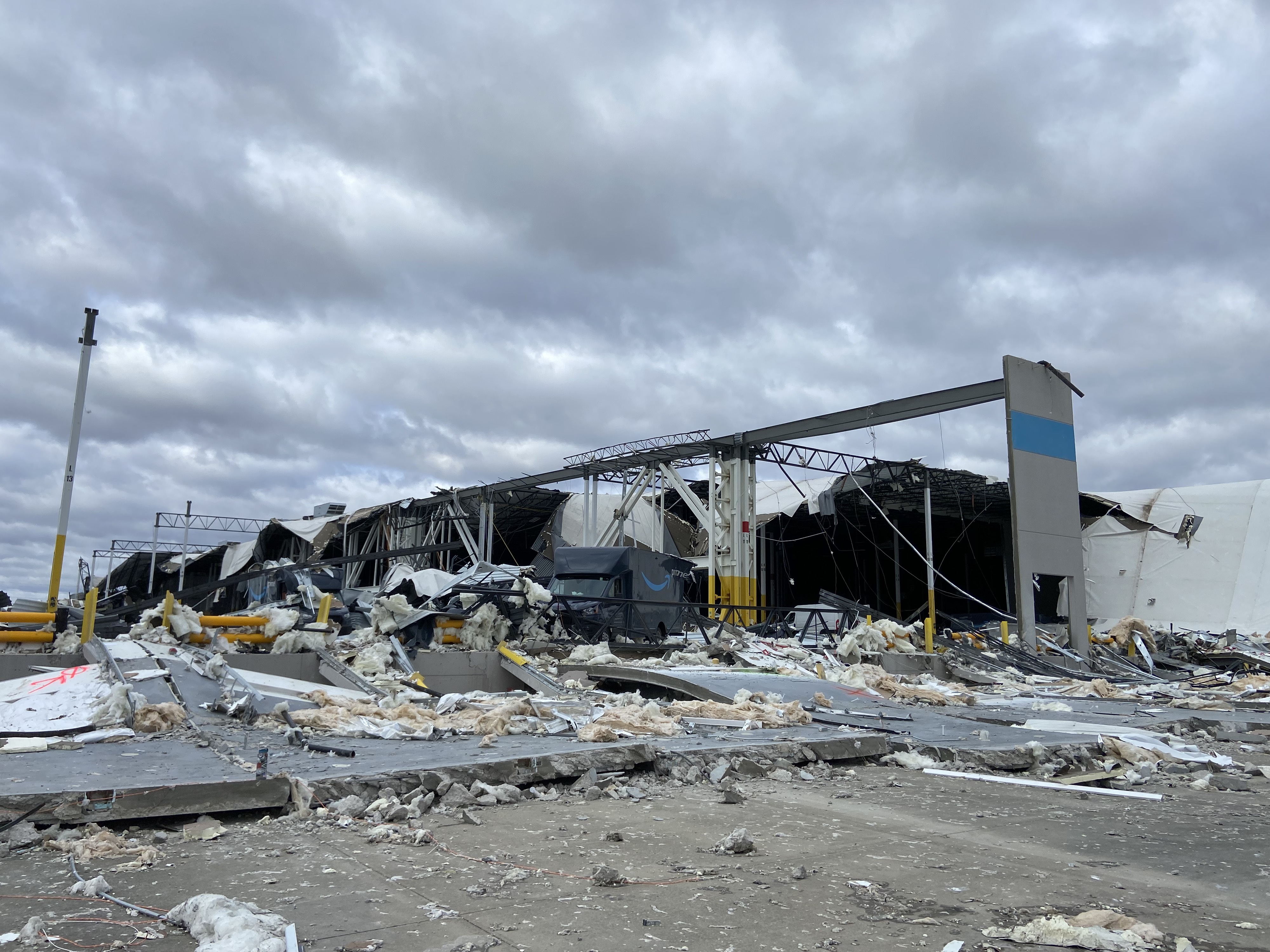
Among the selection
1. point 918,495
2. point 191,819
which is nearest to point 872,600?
point 918,495

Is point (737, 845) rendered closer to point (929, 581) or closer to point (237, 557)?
point (929, 581)

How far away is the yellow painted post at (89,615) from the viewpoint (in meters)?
10.2

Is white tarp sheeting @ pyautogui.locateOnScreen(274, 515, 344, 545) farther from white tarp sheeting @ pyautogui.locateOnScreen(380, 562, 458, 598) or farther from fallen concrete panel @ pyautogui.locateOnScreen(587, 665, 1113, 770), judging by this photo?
fallen concrete panel @ pyautogui.locateOnScreen(587, 665, 1113, 770)

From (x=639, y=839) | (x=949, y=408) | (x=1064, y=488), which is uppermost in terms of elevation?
(x=949, y=408)

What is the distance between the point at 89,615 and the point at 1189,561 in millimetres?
29620

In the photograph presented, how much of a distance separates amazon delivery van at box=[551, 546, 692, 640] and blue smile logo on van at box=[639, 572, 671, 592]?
0.01m

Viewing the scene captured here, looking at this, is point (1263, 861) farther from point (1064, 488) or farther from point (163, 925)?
point (1064, 488)

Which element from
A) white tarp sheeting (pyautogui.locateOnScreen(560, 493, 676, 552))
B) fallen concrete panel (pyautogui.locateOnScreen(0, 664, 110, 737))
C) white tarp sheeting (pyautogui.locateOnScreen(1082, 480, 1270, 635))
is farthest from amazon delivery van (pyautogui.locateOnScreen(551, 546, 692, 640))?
white tarp sheeting (pyautogui.locateOnScreen(1082, 480, 1270, 635))

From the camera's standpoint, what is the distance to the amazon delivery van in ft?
51.9

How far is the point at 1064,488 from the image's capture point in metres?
21.8

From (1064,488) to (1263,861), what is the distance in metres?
19.4

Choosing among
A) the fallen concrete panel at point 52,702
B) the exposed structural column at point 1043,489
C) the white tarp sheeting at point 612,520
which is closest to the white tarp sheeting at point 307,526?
the white tarp sheeting at point 612,520

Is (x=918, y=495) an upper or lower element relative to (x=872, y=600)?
upper

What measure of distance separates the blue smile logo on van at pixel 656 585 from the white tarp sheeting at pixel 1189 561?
46.3 ft
